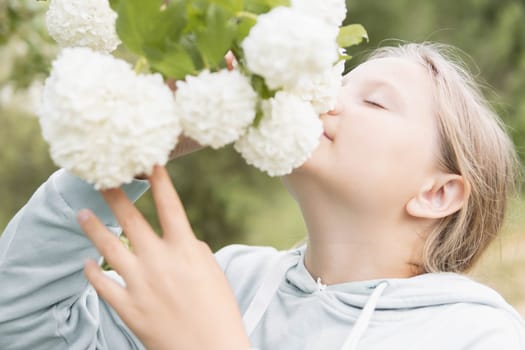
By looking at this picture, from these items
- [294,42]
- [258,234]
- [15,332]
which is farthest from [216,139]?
[258,234]

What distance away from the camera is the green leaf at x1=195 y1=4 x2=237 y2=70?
114 centimetres

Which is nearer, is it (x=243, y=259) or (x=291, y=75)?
(x=291, y=75)

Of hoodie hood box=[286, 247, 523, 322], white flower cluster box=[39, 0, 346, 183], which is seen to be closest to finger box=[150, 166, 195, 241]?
white flower cluster box=[39, 0, 346, 183]

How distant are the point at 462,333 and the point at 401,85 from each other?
1.83ft

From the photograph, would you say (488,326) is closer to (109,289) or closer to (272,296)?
(272,296)

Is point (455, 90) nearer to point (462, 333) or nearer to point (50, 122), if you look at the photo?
point (462, 333)

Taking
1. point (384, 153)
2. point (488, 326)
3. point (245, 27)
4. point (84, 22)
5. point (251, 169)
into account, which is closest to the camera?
point (245, 27)

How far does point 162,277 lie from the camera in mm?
1243

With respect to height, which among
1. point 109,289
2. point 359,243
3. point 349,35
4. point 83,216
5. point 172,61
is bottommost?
point 359,243

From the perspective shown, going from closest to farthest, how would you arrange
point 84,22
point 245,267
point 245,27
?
point 245,27
point 84,22
point 245,267

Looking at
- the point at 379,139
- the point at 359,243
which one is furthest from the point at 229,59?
the point at 359,243

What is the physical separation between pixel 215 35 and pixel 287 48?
4.9 inches

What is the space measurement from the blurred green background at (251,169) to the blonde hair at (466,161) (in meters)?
2.05

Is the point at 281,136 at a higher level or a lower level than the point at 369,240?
higher
